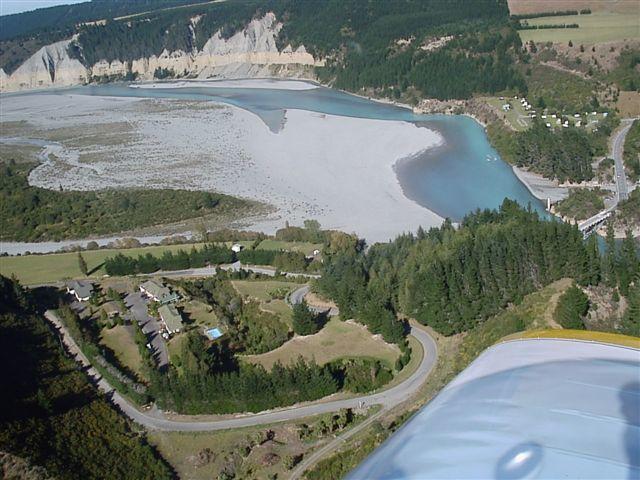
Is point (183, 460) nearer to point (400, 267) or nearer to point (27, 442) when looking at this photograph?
point (27, 442)

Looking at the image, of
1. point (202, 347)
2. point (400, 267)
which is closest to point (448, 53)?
point (400, 267)

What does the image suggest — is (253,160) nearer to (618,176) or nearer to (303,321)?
(618,176)

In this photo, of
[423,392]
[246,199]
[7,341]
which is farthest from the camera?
[246,199]

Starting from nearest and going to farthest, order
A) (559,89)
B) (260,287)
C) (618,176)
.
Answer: (260,287) < (618,176) < (559,89)

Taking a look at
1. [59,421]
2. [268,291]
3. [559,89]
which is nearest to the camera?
[59,421]

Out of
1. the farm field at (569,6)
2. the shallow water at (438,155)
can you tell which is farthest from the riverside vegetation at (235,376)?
the farm field at (569,6)

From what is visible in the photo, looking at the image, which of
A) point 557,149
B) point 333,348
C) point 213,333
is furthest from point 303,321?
point 557,149
